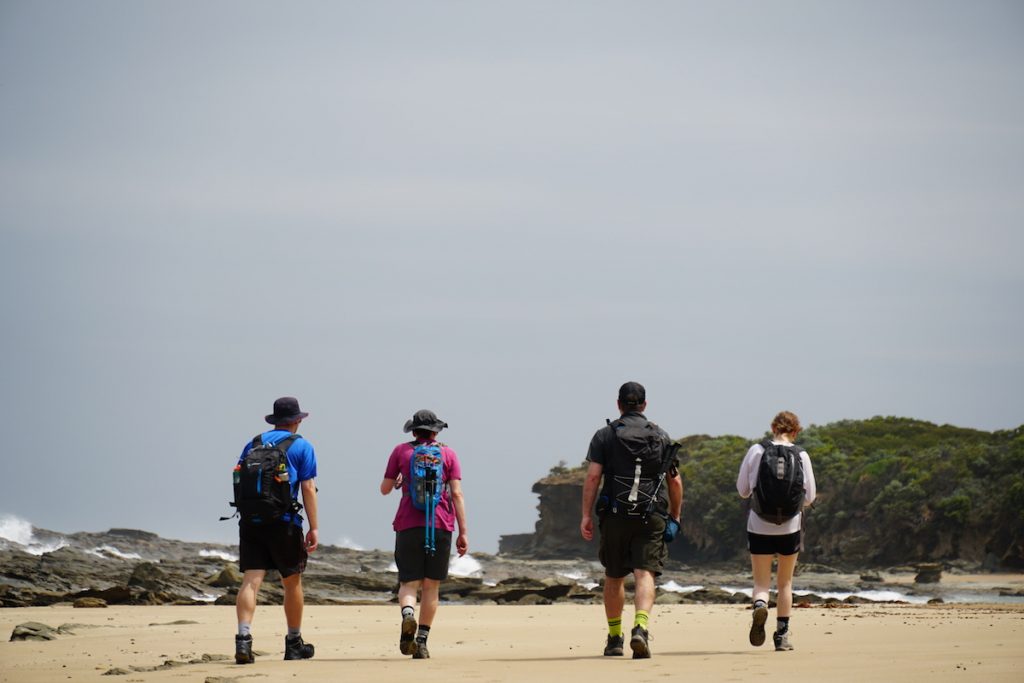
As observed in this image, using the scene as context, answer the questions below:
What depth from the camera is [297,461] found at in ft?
33.6

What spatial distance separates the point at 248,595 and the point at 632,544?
9.68 feet

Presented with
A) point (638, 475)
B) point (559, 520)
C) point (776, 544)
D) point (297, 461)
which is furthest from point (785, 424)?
point (559, 520)

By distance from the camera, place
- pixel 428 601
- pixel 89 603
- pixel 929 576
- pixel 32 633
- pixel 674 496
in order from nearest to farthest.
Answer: pixel 674 496
pixel 428 601
pixel 32 633
pixel 89 603
pixel 929 576

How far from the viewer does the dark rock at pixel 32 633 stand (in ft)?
43.2

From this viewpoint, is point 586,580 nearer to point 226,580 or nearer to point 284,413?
point 226,580

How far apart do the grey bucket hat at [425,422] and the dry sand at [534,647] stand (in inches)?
72.7

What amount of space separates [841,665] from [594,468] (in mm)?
2420

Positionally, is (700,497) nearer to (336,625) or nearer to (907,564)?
(907,564)

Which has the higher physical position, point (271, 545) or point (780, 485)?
point (780, 485)

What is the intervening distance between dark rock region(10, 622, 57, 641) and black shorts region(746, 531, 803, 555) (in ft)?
23.3

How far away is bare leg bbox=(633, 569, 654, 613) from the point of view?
33.4ft

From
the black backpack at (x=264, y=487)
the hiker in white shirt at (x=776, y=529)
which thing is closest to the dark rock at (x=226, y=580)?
the black backpack at (x=264, y=487)

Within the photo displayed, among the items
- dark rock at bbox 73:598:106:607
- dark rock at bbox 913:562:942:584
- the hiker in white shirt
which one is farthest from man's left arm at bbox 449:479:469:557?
dark rock at bbox 913:562:942:584

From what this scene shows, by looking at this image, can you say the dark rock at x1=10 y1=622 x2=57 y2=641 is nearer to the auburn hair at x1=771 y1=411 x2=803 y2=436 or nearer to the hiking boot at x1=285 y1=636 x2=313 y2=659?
the hiking boot at x1=285 y1=636 x2=313 y2=659
